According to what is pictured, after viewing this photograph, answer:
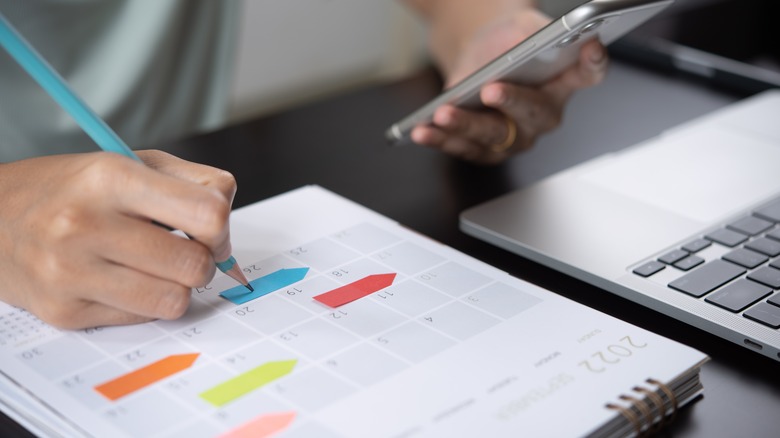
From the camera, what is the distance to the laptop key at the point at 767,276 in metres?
0.61

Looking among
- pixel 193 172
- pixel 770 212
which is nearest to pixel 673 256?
pixel 770 212

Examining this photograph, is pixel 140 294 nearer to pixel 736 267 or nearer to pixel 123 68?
pixel 736 267

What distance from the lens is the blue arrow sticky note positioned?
568 millimetres

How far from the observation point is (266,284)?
584 mm

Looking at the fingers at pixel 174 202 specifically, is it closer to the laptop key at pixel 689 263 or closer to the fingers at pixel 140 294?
the fingers at pixel 140 294

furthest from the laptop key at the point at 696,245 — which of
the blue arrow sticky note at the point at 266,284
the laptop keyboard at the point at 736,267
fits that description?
the blue arrow sticky note at the point at 266,284

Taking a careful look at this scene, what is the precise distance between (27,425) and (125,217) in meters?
0.12

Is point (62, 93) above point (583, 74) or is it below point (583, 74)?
below

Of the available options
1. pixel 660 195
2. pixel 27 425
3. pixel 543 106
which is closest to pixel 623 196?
pixel 660 195

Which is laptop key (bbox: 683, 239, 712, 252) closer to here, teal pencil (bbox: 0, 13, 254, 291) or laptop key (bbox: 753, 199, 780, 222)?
laptop key (bbox: 753, 199, 780, 222)

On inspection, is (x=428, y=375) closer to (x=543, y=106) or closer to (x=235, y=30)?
(x=543, y=106)

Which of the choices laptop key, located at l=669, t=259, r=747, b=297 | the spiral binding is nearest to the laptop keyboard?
laptop key, located at l=669, t=259, r=747, b=297

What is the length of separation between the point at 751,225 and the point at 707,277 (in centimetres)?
10

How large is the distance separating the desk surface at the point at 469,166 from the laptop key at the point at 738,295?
0.08 ft
